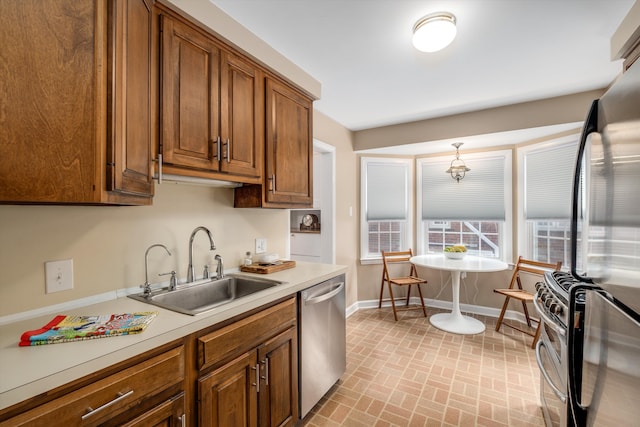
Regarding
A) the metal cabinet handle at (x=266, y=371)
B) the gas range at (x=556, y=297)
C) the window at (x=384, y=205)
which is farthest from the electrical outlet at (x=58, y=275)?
the window at (x=384, y=205)

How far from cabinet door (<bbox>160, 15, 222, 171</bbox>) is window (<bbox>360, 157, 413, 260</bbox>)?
8.95 feet

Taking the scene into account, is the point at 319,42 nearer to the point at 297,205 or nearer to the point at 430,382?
the point at 297,205

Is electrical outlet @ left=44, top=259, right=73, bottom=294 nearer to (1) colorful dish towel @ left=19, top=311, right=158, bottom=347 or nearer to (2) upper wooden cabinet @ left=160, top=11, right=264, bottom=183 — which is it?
(1) colorful dish towel @ left=19, top=311, right=158, bottom=347

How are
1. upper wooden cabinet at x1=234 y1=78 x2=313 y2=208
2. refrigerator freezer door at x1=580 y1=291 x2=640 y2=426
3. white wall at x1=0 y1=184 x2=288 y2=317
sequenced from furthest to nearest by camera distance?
1. upper wooden cabinet at x1=234 y1=78 x2=313 y2=208
2. white wall at x1=0 y1=184 x2=288 y2=317
3. refrigerator freezer door at x1=580 y1=291 x2=640 y2=426

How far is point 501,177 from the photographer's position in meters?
3.78

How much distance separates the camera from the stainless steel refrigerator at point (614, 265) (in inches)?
21.1

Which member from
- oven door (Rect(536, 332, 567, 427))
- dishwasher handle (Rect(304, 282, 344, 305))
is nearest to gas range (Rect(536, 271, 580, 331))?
oven door (Rect(536, 332, 567, 427))

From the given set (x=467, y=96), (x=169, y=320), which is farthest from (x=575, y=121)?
(x=169, y=320)

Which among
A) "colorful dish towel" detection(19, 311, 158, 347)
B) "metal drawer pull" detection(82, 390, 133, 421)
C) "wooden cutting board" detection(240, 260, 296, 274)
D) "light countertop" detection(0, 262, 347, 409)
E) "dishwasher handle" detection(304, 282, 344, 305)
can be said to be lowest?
"metal drawer pull" detection(82, 390, 133, 421)

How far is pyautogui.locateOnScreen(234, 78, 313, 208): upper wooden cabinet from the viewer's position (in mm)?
2078

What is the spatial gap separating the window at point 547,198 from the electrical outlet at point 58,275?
426cm

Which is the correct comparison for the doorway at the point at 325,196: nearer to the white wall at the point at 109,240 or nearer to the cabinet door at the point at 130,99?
the white wall at the point at 109,240

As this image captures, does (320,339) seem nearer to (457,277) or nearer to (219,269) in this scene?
(219,269)

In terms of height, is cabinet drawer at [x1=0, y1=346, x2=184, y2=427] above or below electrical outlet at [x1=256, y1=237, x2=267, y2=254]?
below
